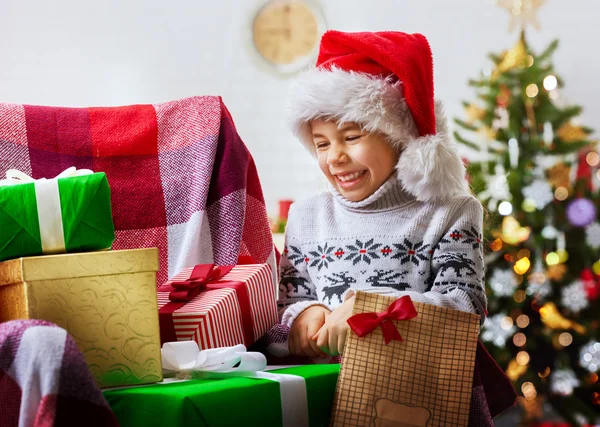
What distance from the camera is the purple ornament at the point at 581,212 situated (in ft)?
9.13

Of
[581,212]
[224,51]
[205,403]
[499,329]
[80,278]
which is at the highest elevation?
[224,51]

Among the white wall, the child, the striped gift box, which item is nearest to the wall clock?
the white wall

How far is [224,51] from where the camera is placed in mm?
3834

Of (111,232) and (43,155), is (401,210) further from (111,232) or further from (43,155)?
(43,155)

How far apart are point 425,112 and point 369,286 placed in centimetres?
30

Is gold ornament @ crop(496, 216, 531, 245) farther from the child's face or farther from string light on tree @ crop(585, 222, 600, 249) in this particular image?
the child's face

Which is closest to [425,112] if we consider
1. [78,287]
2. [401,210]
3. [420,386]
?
[401,210]

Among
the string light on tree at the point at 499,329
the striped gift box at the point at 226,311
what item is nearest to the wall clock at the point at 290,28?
the string light on tree at the point at 499,329

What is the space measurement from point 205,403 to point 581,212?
7.40 feet

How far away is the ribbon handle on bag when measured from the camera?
1.17m

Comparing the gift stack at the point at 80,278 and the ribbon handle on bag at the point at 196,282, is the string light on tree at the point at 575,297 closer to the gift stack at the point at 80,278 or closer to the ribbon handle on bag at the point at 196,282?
the ribbon handle on bag at the point at 196,282

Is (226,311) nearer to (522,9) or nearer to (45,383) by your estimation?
(45,383)

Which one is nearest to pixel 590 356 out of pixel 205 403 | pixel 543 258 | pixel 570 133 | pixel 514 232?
pixel 543 258

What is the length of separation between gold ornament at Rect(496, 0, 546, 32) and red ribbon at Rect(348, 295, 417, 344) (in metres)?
2.45
